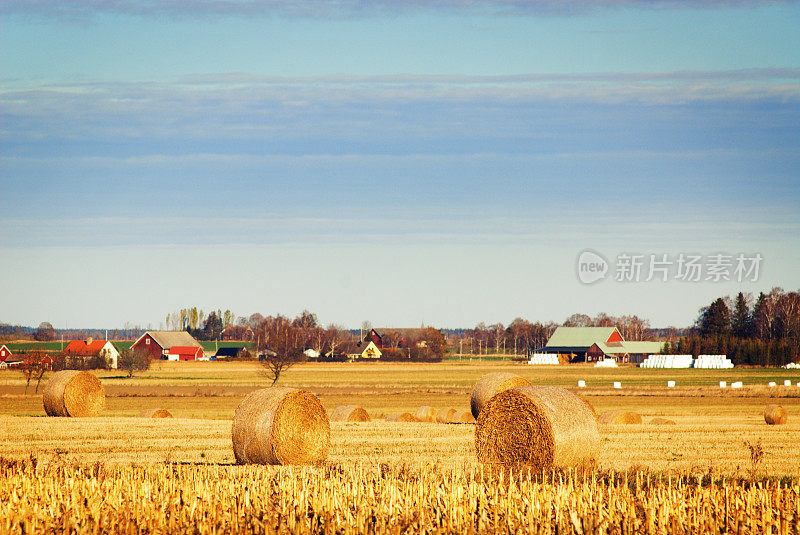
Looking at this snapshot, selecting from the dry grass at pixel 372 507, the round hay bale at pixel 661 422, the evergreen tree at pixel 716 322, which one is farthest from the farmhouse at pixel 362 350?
the dry grass at pixel 372 507

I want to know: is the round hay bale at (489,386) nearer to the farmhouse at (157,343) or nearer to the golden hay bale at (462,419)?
the golden hay bale at (462,419)

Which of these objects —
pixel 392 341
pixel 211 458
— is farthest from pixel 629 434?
pixel 392 341

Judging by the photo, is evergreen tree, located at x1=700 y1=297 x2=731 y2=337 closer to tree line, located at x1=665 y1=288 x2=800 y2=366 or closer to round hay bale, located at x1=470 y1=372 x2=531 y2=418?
tree line, located at x1=665 y1=288 x2=800 y2=366

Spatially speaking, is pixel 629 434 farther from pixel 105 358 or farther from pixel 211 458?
pixel 105 358

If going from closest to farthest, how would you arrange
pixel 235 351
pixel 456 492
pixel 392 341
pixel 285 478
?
1. pixel 456 492
2. pixel 285 478
3. pixel 235 351
4. pixel 392 341

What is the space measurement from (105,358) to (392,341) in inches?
3757

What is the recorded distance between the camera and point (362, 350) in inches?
7003

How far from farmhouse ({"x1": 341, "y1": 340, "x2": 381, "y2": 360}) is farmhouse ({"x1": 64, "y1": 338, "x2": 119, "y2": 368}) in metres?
49.3

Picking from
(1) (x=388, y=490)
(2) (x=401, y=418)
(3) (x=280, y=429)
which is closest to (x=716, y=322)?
(2) (x=401, y=418)

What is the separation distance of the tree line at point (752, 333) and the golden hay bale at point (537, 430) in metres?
98.6

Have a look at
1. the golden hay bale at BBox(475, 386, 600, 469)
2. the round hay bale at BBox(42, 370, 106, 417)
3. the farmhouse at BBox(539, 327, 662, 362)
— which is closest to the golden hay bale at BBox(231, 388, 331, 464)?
the golden hay bale at BBox(475, 386, 600, 469)

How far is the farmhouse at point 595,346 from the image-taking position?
14550 centimetres

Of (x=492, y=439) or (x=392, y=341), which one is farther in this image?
(x=392, y=341)

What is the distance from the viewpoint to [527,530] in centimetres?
1146
